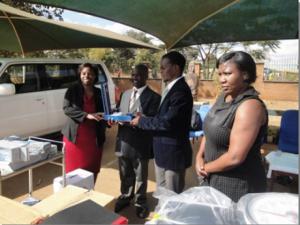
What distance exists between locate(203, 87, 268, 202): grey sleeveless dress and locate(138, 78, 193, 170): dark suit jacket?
658mm

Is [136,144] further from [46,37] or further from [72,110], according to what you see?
[46,37]

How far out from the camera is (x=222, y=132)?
1.79 metres

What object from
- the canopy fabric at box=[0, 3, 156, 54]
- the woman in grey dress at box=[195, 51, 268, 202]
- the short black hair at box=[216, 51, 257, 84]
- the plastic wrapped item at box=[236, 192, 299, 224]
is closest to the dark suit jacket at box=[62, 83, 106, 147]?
the woman in grey dress at box=[195, 51, 268, 202]

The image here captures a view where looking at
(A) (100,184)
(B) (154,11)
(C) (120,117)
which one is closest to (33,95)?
(A) (100,184)

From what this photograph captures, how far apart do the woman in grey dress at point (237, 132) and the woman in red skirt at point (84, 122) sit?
1567 mm

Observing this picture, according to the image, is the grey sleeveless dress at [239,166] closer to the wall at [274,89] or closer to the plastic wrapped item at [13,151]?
the plastic wrapped item at [13,151]

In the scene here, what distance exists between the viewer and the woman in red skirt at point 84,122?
317cm

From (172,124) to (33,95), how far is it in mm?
3906

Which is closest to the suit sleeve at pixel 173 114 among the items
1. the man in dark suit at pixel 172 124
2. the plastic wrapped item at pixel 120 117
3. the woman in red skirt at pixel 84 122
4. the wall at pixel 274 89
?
the man in dark suit at pixel 172 124

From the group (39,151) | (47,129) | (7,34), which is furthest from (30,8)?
(39,151)

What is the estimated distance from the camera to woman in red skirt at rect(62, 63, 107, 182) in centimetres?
317

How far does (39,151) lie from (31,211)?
1.26 meters

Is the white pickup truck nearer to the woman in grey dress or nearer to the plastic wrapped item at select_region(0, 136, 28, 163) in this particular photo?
the plastic wrapped item at select_region(0, 136, 28, 163)

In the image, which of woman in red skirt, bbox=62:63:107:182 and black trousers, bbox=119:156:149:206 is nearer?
woman in red skirt, bbox=62:63:107:182
